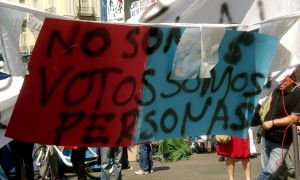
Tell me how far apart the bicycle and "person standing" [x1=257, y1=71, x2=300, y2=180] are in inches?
190

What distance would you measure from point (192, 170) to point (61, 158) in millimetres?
2697

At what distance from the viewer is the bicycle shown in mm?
11602

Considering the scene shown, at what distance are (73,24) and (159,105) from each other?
90cm

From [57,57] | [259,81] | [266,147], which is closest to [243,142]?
[266,147]

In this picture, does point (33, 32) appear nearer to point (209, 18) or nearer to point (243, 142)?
point (209, 18)

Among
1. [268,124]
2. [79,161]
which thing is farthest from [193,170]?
[268,124]

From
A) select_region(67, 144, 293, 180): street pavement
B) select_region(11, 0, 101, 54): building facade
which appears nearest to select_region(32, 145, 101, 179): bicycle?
select_region(67, 144, 293, 180): street pavement

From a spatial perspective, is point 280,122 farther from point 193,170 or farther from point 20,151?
point 193,170

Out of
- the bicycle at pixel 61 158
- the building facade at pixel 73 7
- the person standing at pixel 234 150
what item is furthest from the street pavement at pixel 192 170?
the building facade at pixel 73 7

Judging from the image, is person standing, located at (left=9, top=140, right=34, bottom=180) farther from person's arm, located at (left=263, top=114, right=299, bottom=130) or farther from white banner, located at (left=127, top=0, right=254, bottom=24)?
white banner, located at (left=127, top=0, right=254, bottom=24)

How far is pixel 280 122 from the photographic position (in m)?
7.41

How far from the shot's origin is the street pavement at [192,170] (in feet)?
38.6

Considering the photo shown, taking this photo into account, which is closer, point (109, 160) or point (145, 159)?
point (109, 160)

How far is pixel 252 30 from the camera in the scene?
4551mm
